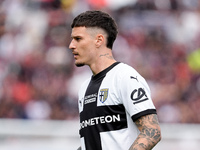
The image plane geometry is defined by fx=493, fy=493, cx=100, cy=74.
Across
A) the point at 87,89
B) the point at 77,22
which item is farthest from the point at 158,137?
the point at 77,22

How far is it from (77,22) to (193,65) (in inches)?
272

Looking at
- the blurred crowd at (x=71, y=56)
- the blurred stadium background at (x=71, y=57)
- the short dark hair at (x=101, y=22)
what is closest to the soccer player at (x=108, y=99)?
the short dark hair at (x=101, y=22)

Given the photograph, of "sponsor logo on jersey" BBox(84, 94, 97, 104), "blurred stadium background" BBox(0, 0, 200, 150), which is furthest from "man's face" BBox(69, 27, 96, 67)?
"blurred stadium background" BBox(0, 0, 200, 150)

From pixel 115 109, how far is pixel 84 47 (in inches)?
24.0

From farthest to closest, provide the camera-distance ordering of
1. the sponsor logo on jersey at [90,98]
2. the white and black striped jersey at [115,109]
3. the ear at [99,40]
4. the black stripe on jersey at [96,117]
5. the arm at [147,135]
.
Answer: the ear at [99,40]
the sponsor logo on jersey at [90,98]
the black stripe on jersey at [96,117]
the white and black striped jersey at [115,109]
the arm at [147,135]

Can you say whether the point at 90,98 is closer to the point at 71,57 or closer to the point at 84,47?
the point at 84,47

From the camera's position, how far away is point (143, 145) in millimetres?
3152

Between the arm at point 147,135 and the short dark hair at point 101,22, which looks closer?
the arm at point 147,135

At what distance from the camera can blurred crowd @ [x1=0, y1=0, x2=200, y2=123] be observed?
9.38 m

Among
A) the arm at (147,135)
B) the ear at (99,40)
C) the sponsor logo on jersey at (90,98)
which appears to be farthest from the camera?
the ear at (99,40)

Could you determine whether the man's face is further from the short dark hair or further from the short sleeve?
Answer: the short sleeve

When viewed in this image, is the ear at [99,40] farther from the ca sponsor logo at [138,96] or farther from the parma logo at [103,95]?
the ca sponsor logo at [138,96]

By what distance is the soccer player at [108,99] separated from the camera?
3238 millimetres

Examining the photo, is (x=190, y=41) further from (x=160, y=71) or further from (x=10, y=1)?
(x=10, y=1)
